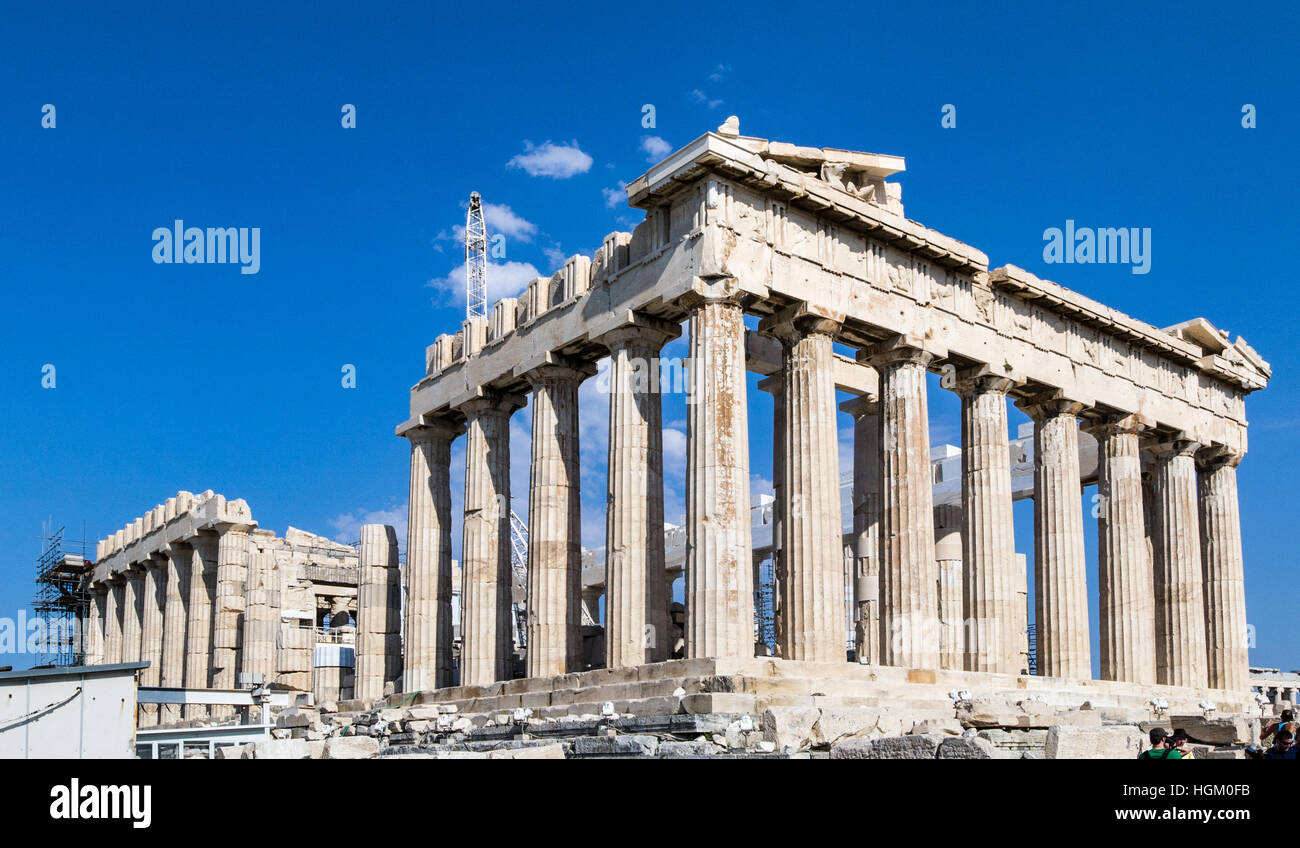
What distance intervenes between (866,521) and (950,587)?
3276 mm

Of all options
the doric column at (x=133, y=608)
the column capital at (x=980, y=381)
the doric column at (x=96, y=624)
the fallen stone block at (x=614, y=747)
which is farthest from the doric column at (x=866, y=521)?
the doric column at (x=96, y=624)

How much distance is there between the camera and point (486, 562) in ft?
115

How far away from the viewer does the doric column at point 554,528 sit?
32094mm

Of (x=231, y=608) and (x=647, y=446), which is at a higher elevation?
(x=647, y=446)

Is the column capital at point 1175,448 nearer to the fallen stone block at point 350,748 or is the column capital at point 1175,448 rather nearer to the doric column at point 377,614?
the doric column at point 377,614

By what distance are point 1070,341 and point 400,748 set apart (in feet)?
66.8

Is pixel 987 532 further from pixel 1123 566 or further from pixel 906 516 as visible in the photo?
pixel 1123 566

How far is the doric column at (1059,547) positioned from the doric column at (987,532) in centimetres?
196

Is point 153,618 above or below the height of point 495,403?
below

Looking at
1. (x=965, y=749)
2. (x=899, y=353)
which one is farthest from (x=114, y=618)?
(x=965, y=749)

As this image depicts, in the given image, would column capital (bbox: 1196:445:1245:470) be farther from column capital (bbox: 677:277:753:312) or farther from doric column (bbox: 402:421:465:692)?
doric column (bbox: 402:421:465:692)

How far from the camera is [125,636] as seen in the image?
5538 cm
